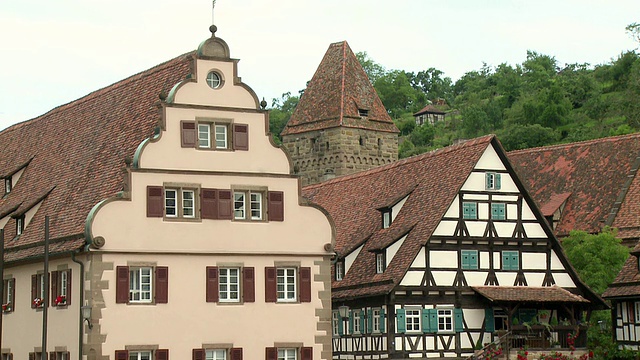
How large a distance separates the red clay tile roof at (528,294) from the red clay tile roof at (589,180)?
971cm

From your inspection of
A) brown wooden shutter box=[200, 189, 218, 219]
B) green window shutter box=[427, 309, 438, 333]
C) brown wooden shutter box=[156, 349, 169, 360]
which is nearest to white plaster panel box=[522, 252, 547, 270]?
green window shutter box=[427, 309, 438, 333]

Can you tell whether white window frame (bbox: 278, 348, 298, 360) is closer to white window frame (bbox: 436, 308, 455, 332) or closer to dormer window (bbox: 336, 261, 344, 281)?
white window frame (bbox: 436, 308, 455, 332)

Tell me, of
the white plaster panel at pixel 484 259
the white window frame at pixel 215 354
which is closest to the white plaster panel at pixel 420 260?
the white plaster panel at pixel 484 259

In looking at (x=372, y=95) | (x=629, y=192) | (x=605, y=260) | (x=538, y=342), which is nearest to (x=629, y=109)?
(x=372, y=95)

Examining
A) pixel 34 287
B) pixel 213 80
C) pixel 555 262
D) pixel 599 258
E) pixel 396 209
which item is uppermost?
pixel 213 80

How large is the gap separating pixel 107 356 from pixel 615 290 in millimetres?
21675

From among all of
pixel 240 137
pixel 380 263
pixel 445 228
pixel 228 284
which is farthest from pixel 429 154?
pixel 228 284

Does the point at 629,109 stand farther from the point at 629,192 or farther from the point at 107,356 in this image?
the point at 107,356

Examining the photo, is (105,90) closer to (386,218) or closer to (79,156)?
(79,156)

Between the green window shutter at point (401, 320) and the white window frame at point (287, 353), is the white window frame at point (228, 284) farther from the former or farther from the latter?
the green window shutter at point (401, 320)

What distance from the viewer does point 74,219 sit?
4306cm

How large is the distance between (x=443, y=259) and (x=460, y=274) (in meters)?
0.90

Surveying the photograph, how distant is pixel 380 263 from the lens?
53.6 meters

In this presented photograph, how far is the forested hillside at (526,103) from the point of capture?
114625 mm
